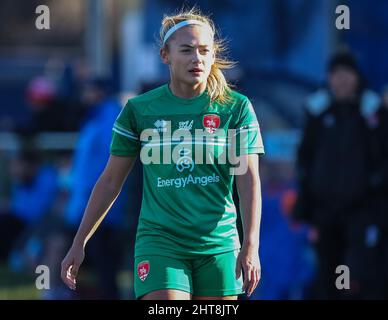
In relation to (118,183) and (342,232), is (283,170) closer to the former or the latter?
(342,232)

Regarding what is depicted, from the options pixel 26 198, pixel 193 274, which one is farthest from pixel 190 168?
pixel 26 198

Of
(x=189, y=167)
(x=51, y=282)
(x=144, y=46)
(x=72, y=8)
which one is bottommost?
(x=51, y=282)

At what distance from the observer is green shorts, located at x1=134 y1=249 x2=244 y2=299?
609cm

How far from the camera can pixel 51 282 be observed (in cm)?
1162

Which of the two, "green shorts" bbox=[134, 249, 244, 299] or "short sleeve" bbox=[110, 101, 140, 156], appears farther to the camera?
"short sleeve" bbox=[110, 101, 140, 156]

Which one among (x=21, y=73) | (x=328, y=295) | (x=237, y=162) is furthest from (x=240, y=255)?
(x=21, y=73)

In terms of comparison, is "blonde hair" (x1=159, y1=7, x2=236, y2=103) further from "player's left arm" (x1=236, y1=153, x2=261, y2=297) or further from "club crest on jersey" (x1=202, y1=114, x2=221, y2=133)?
"player's left arm" (x1=236, y1=153, x2=261, y2=297)

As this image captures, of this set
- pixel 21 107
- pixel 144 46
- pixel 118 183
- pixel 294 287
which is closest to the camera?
pixel 118 183

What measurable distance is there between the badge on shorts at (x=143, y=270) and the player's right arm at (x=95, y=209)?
13.0 inches

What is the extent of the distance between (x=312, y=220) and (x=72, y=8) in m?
19.5

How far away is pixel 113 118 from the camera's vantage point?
10.6m

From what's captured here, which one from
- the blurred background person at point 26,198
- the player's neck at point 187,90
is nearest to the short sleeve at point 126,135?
the player's neck at point 187,90

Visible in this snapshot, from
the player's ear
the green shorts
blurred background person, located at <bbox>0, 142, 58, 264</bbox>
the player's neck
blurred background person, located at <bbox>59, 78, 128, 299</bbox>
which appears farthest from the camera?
blurred background person, located at <bbox>0, 142, 58, 264</bbox>

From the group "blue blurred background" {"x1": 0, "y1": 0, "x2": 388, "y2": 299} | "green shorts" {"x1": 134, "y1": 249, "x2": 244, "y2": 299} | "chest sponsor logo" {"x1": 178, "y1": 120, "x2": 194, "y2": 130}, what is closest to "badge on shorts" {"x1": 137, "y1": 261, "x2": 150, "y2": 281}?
"green shorts" {"x1": 134, "y1": 249, "x2": 244, "y2": 299}
